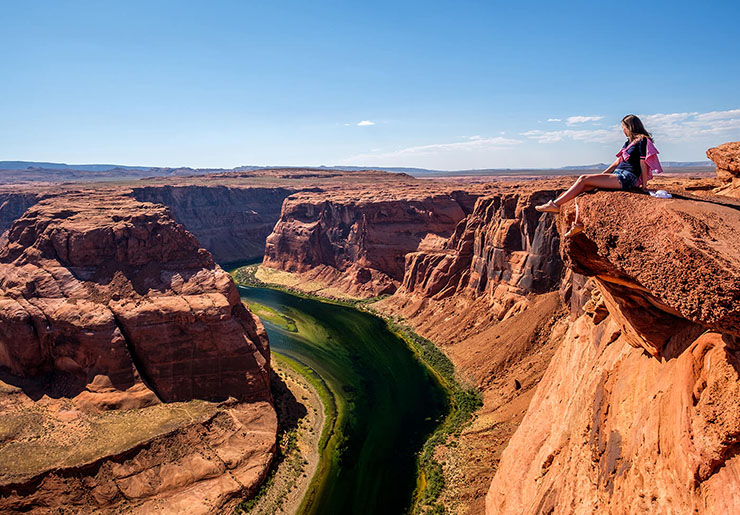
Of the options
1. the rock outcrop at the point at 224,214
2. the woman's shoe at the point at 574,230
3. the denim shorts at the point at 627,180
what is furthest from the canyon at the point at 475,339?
the rock outcrop at the point at 224,214

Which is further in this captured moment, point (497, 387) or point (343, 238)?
point (343, 238)

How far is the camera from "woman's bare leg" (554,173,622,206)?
9.51m

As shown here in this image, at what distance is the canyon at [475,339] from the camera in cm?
827

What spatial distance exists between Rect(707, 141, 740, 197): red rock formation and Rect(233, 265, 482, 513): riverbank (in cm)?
2315

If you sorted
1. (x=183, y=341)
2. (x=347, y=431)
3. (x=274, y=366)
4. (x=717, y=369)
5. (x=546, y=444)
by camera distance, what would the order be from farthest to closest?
(x=274, y=366) → (x=347, y=431) → (x=183, y=341) → (x=546, y=444) → (x=717, y=369)

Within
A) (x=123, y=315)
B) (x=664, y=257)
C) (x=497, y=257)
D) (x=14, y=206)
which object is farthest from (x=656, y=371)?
(x=14, y=206)

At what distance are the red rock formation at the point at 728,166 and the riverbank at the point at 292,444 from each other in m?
28.4

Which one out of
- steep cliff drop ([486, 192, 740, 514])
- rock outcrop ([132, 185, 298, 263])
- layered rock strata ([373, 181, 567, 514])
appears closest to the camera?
steep cliff drop ([486, 192, 740, 514])

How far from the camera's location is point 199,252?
42656 millimetres

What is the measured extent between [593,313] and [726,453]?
10686mm

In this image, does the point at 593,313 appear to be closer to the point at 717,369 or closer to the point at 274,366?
the point at 717,369

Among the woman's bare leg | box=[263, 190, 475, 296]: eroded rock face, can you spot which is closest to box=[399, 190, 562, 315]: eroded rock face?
box=[263, 190, 475, 296]: eroded rock face

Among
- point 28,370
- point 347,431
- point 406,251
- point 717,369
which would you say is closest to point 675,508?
point 717,369

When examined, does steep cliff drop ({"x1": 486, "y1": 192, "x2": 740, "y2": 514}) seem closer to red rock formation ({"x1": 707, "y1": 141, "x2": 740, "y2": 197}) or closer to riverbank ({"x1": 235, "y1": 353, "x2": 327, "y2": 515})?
red rock formation ({"x1": 707, "y1": 141, "x2": 740, "y2": 197})
